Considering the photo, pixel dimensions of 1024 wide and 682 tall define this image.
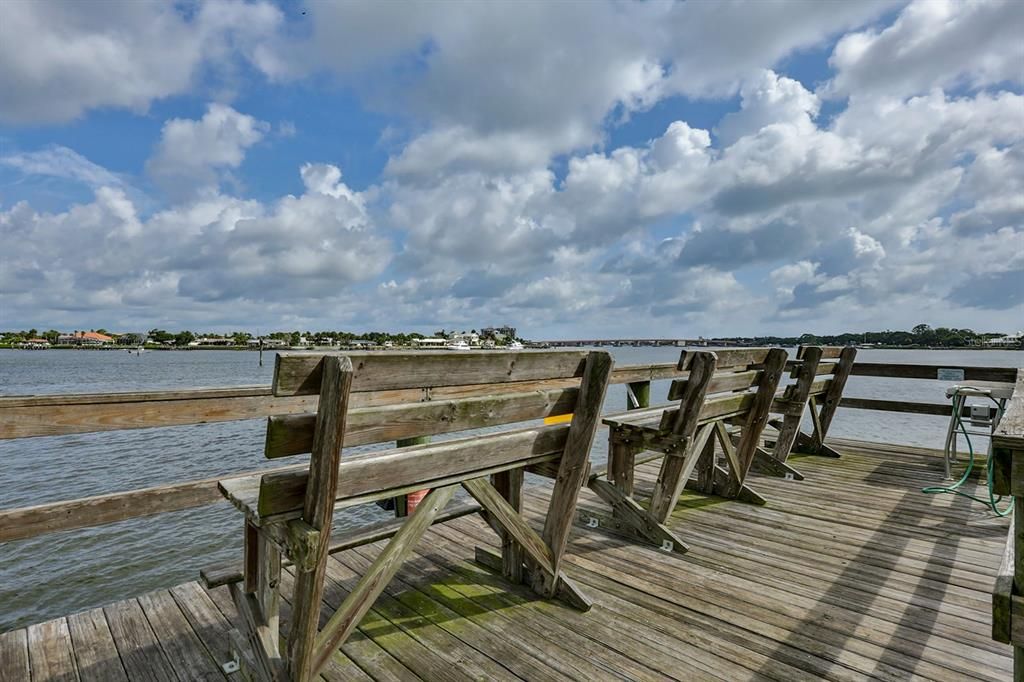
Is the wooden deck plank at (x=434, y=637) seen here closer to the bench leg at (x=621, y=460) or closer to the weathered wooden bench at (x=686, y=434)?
the weathered wooden bench at (x=686, y=434)

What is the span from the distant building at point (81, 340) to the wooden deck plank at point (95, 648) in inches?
7874

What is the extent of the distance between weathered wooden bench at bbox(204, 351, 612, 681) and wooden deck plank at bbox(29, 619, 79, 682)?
30.5 inches

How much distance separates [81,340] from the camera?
16212 cm

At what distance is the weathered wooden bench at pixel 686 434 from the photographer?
4.25 m

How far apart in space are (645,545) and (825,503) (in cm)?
234

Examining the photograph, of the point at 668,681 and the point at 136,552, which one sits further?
the point at 136,552

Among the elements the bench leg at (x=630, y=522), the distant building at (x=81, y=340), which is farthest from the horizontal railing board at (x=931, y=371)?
the distant building at (x=81, y=340)

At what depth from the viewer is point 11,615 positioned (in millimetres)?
6195

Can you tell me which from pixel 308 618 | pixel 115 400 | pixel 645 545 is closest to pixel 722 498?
pixel 645 545

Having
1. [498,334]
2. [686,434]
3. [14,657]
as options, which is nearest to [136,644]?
[14,657]

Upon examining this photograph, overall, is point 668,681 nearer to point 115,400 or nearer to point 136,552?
point 115,400

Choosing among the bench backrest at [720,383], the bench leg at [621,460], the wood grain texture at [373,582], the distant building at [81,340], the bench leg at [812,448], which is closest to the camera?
the wood grain texture at [373,582]

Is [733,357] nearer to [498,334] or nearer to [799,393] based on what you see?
[799,393]

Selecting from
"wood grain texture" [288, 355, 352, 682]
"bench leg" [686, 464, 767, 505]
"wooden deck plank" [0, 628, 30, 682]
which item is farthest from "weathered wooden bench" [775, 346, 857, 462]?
"wooden deck plank" [0, 628, 30, 682]
